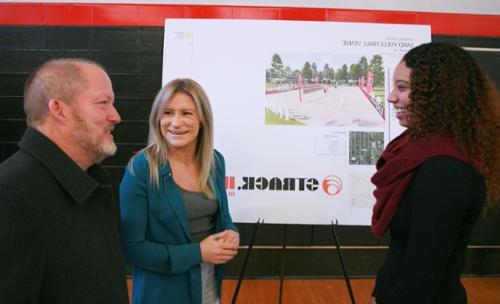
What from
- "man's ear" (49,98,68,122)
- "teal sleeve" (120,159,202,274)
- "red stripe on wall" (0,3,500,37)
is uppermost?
"red stripe on wall" (0,3,500,37)

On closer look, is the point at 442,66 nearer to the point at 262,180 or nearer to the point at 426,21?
the point at 262,180

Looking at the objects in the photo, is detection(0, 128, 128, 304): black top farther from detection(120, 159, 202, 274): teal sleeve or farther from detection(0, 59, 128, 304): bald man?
detection(120, 159, 202, 274): teal sleeve

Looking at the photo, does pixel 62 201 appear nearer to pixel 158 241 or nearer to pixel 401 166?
pixel 158 241

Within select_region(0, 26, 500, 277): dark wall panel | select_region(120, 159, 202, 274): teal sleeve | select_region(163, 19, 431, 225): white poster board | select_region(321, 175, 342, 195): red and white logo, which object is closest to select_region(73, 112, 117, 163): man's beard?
select_region(120, 159, 202, 274): teal sleeve

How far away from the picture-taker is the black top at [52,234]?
0.70 m

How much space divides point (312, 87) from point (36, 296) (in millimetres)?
1645

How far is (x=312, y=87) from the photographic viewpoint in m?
1.97

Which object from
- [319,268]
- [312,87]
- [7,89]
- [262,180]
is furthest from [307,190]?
[7,89]

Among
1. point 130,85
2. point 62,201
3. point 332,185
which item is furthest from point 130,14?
point 62,201

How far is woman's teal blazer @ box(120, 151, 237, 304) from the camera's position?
121cm

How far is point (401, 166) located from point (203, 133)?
811 millimetres

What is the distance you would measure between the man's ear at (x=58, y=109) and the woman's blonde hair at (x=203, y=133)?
17.5 inches

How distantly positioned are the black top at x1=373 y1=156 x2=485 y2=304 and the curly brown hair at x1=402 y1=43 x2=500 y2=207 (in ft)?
0.30

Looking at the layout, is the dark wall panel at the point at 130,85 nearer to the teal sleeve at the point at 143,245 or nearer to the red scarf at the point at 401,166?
the teal sleeve at the point at 143,245
